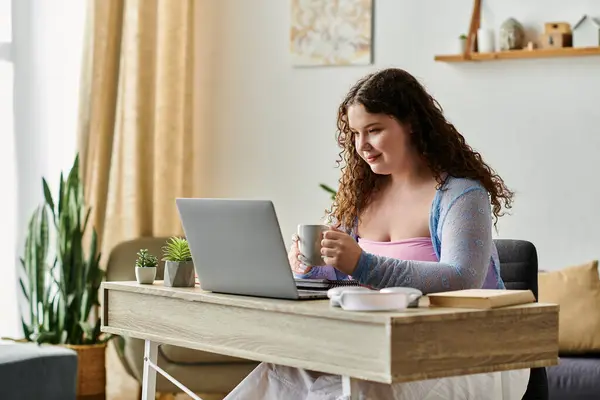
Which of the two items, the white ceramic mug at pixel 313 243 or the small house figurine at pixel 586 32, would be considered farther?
the small house figurine at pixel 586 32

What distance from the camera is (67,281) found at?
4137 mm

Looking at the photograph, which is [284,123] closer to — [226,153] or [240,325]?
[226,153]

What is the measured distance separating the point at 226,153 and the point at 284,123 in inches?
14.2

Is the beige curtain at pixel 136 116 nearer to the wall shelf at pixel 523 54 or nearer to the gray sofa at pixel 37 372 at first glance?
the gray sofa at pixel 37 372

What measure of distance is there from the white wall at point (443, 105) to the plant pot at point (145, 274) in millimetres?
1986

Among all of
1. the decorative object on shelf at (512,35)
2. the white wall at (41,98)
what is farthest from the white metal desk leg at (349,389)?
the white wall at (41,98)

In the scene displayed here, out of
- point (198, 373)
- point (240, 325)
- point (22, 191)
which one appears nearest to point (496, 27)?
point (198, 373)

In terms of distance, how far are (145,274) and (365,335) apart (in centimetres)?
80

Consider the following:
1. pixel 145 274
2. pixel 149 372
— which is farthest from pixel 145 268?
pixel 149 372

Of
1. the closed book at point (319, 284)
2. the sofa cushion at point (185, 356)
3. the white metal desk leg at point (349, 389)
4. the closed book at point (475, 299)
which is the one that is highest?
the closed book at point (475, 299)

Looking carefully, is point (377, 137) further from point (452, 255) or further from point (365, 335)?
point (365, 335)

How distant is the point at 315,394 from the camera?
2098mm

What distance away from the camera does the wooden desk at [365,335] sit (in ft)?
5.48

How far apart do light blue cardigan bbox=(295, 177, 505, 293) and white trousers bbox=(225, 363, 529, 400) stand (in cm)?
20
